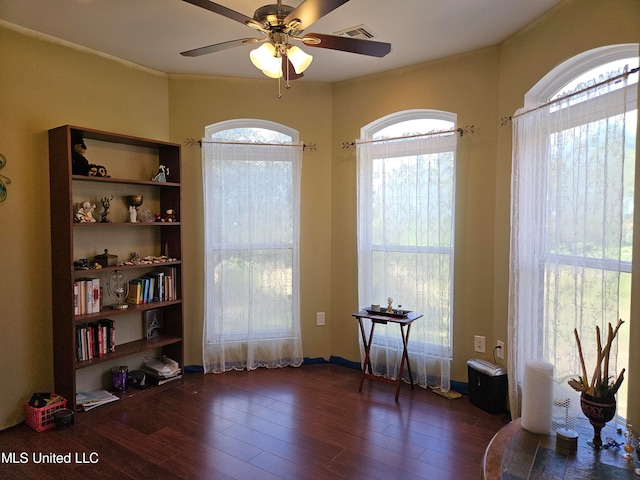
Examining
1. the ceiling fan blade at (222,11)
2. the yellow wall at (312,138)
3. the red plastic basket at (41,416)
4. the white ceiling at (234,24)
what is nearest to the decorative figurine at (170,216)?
the yellow wall at (312,138)

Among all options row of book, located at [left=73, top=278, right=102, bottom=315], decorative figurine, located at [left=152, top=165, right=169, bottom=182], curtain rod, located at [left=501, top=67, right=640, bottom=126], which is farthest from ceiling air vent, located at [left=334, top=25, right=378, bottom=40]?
row of book, located at [left=73, top=278, right=102, bottom=315]

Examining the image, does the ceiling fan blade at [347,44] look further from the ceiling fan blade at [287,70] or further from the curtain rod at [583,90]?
the curtain rod at [583,90]

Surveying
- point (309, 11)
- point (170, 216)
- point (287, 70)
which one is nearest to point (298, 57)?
point (287, 70)

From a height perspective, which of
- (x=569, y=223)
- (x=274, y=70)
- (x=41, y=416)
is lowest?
(x=41, y=416)

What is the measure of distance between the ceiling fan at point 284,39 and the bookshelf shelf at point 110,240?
4.74ft

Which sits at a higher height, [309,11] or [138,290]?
[309,11]

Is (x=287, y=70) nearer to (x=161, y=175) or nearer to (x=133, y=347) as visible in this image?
(x=161, y=175)

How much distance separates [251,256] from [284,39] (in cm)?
220

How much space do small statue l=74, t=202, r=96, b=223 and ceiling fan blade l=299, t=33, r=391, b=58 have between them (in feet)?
6.93

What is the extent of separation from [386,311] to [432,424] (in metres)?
0.94

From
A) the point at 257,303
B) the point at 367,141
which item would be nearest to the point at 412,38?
the point at 367,141

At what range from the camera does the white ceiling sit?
8.20 feet

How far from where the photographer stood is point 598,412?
59.3 inches

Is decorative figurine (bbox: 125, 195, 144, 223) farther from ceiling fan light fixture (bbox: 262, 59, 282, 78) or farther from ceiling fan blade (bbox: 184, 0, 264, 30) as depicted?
ceiling fan blade (bbox: 184, 0, 264, 30)
